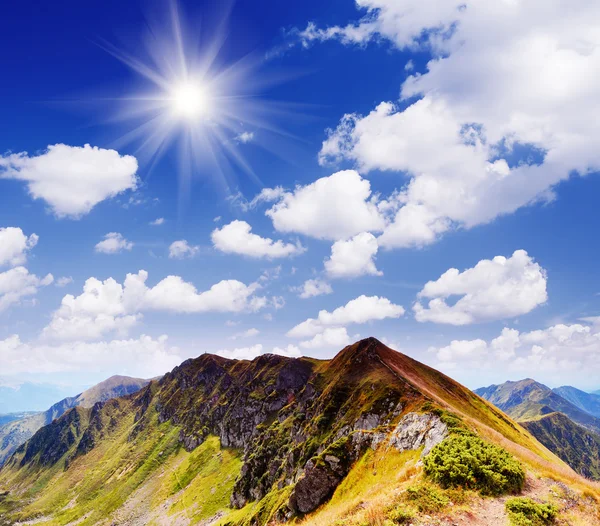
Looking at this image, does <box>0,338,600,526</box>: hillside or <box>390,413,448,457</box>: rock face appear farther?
<box>390,413,448,457</box>: rock face

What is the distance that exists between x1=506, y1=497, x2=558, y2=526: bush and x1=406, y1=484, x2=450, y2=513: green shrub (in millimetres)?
4064

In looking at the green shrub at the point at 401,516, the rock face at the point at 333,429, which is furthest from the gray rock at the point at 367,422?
the green shrub at the point at 401,516

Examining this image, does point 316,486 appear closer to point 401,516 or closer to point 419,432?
point 419,432

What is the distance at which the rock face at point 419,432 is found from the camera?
152 ft

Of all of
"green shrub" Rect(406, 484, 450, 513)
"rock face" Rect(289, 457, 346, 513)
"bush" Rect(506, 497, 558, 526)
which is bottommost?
"rock face" Rect(289, 457, 346, 513)

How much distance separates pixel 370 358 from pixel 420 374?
19257 millimetres

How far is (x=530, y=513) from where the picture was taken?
21.9m

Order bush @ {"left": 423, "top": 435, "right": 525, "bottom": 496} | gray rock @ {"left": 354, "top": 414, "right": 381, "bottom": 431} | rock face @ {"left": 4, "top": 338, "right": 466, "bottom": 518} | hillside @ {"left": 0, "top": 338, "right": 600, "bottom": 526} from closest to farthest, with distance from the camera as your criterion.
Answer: hillside @ {"left": 0, "top": 338, "right": 600, "bottom": 526} < bush @ {"left": 423, "top": 435, "right": 525, "bottom": 496} < rock face @ {"left": 4, "top": 338, "right": 466, "bottom": 518} < gray rock @ {"left": 354, "top": 414, "right": 381, "bottom": 431}

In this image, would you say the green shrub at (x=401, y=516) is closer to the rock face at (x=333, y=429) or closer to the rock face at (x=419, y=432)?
the rock face at (x=419, y=432)

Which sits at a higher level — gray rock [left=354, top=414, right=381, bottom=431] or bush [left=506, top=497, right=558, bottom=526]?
gray rock [left=354, top=414, right=381, bottom=431]

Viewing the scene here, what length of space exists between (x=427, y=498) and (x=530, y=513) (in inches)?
252

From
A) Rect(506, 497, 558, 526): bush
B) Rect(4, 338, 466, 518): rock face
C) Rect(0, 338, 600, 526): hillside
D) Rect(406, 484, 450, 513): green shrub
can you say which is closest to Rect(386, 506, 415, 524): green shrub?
Rect(0, 338, 600, 526): hillside

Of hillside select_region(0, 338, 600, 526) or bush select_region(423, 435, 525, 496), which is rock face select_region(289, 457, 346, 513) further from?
bush select_region(423, 435, 525, 496)

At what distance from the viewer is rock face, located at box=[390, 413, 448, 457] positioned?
46.5 metres
